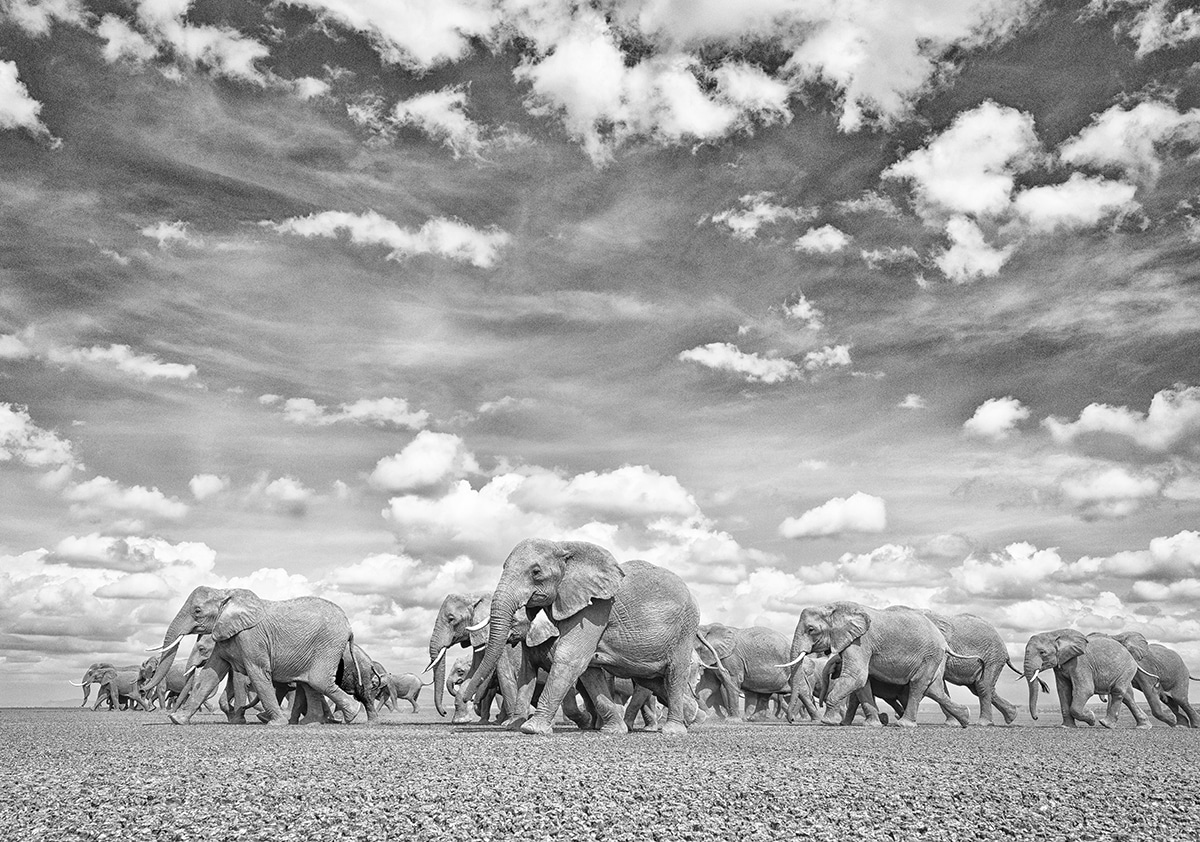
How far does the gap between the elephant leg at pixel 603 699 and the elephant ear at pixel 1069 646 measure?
17.9 metres

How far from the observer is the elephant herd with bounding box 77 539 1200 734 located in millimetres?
18797

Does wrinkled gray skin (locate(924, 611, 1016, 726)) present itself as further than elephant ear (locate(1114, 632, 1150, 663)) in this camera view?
No

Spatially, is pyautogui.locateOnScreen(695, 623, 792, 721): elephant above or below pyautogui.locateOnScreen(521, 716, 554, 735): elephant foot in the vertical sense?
above

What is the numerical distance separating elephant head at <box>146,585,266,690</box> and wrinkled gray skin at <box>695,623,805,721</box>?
16650mm

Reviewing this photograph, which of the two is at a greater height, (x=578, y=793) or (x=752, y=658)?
(x=752, y=658)

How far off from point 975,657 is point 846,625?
7378 mm

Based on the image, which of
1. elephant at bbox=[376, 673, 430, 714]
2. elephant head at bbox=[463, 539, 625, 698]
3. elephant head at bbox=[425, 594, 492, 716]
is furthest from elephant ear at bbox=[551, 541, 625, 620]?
elephant at bbox=[376, 673, 430, 714]

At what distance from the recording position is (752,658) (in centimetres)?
3559

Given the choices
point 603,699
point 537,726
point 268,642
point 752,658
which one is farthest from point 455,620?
point 752,658

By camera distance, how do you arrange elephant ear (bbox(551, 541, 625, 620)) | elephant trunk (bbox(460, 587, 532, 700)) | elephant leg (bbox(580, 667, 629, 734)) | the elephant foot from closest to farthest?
the elephant foot < elephant trunk (bbox(460, 587, 532, 700)) < elephant ear (bbox(551, 541, 625, 620)) < elephant leg (bbox(580, 667, 629, 734))

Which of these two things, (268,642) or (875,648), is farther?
(875,648)

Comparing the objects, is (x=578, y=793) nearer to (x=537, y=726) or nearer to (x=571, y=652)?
(x=537, y=726)

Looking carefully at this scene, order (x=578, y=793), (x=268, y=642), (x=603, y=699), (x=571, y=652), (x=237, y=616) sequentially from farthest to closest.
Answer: (x=268, y=642)
(x=237, y=616)
(x=603, y=699)
(x=571, y=652)
(x=578, y=793)

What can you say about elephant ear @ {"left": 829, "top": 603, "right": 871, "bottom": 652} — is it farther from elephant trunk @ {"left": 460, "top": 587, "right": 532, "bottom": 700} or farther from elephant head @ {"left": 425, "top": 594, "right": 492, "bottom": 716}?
elephant trunk @ {"left": 460, "top": 587, "right": 532, "bottom": 700}
